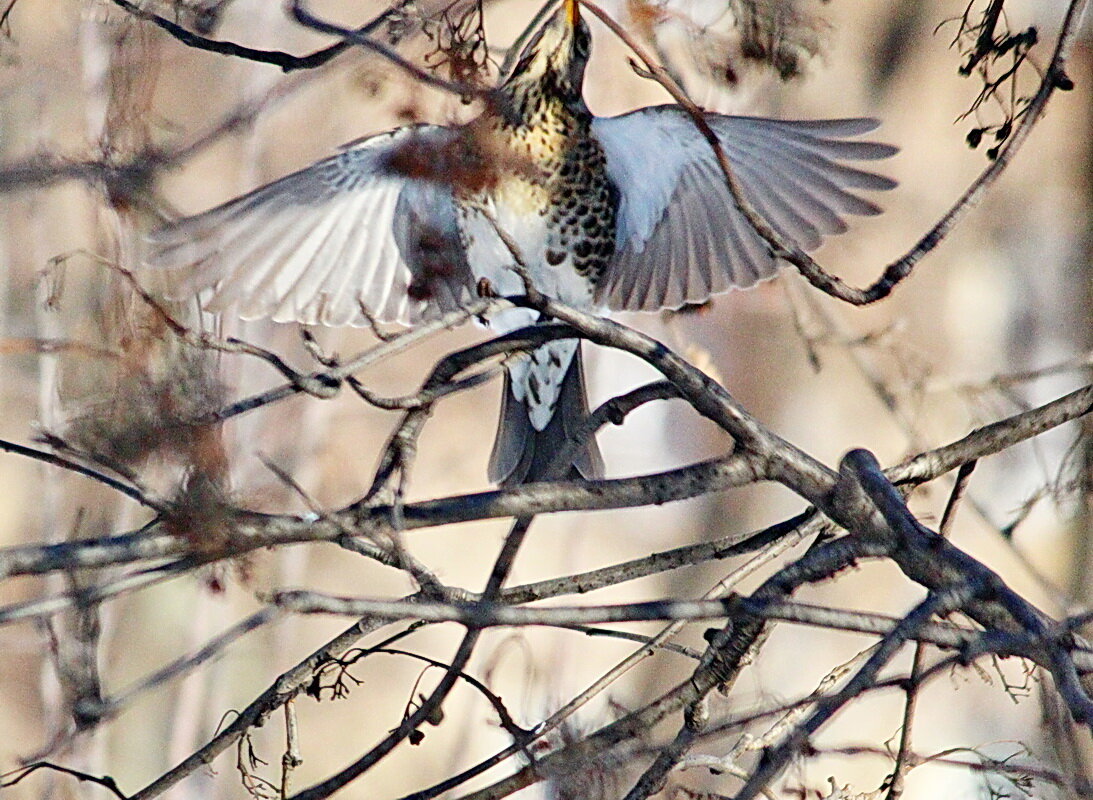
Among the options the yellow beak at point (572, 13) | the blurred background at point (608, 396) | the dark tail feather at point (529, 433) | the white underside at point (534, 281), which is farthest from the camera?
the blurred background at point (608, 396)

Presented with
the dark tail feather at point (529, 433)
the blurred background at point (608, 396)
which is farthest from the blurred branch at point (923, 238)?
the dark tail feather at point (529, 433)

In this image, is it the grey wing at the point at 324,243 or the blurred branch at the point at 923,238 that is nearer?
the blurred branch at the point at 923,238

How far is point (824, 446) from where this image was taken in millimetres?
3996

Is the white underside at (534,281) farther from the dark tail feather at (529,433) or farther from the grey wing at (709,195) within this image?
the grey wing at (709,195)

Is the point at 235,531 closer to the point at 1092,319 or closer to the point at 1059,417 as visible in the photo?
the point at 1059,417

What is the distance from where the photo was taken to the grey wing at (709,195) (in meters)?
1.98

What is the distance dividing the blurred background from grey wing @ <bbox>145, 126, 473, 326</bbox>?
0.62ft

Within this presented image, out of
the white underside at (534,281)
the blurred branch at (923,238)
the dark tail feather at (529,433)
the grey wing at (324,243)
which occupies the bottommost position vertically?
the blurred branch at (923,238)

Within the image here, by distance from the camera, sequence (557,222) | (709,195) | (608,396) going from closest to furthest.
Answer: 1. (557,222)
2. (709,195)
3. (608,396)

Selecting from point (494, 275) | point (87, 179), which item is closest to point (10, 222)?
point (494, 275)

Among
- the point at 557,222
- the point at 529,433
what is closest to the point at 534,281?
the point at 557,222

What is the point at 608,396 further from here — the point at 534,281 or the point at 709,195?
the point at 534,281

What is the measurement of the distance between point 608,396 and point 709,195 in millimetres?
1213

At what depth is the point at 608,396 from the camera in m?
3.34
